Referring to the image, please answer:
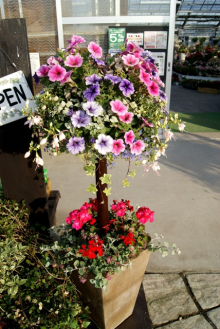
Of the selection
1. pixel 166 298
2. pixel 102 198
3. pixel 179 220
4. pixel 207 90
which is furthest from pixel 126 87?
pixel 207 90

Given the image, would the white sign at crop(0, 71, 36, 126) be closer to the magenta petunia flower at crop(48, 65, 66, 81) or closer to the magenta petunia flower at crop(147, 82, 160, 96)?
the magenta petunia flower at crop(48, 65, 66, 81)

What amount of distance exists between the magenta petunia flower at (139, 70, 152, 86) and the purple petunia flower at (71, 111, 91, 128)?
299 millimetres

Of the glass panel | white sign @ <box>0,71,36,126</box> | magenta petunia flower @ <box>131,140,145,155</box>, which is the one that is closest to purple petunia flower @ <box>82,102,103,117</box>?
magenta petunia flower @ <box>131,140,145,155</box>

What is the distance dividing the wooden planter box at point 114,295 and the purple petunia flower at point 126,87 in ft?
3.03

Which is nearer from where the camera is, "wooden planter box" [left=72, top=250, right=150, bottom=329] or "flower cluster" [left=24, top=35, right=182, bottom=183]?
"flower cluster" [left=24, top=35, right=182, bottom=183]

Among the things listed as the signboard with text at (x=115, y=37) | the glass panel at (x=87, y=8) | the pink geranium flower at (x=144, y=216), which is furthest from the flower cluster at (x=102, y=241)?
the glass panel at (x=87, y=8)

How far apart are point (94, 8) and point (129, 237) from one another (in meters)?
4.47

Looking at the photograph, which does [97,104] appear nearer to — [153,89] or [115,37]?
[153,89]

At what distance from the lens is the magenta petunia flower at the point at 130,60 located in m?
1.34

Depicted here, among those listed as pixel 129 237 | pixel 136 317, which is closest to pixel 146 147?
pixel 129 237

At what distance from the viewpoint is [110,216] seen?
6.43 feet

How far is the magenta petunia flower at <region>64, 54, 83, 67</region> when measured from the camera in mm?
1316

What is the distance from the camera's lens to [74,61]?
4.36ft

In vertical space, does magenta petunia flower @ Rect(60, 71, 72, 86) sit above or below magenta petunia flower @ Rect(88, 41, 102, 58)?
below
